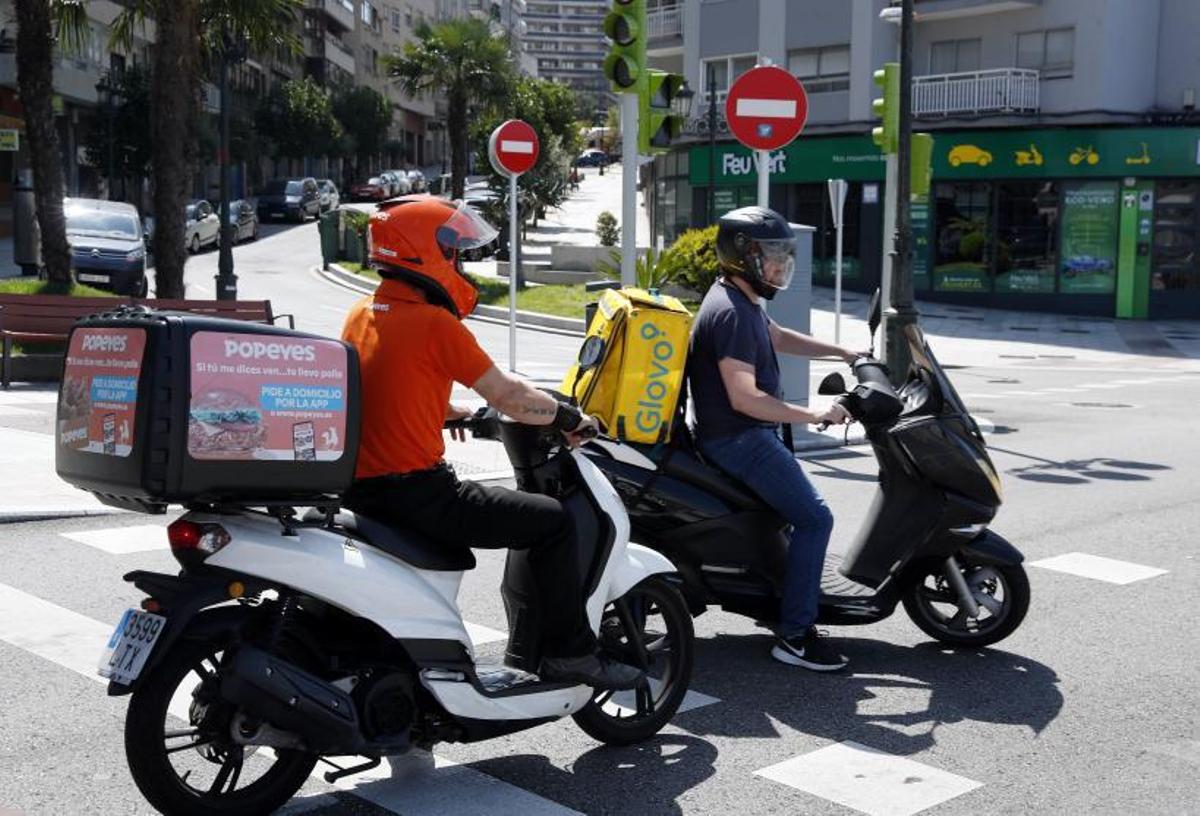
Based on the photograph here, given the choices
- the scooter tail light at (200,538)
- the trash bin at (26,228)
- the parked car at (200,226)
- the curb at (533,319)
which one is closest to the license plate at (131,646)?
the scooter tail light at (200,538)

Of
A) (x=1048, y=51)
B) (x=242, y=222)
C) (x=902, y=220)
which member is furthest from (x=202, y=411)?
(x=242, y=222)

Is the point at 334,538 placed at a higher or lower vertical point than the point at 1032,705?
higher

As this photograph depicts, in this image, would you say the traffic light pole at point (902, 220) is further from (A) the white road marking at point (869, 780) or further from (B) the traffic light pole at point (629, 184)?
(A) the white road marking at point (869, 780)

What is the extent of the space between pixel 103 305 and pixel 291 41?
18.9 feet

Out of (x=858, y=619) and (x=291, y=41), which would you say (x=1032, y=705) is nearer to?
(x=858, y=619)

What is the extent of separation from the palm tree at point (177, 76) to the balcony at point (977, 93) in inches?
666

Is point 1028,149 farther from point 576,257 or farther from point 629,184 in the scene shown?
point 629,184

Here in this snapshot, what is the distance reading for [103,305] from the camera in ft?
52.1

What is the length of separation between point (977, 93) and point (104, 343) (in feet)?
104

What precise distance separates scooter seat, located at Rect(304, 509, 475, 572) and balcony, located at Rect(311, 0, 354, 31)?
78.2 meters

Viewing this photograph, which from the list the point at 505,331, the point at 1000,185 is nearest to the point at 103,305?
the point at 505,331

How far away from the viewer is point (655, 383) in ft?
18.4

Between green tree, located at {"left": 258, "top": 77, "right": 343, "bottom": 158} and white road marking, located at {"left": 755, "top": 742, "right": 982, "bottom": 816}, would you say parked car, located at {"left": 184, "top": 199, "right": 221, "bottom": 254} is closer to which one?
green tree, located at {"left": 258, "top": 77, "right": 343, "bottom": 158}

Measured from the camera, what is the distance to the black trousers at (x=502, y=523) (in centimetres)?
439
